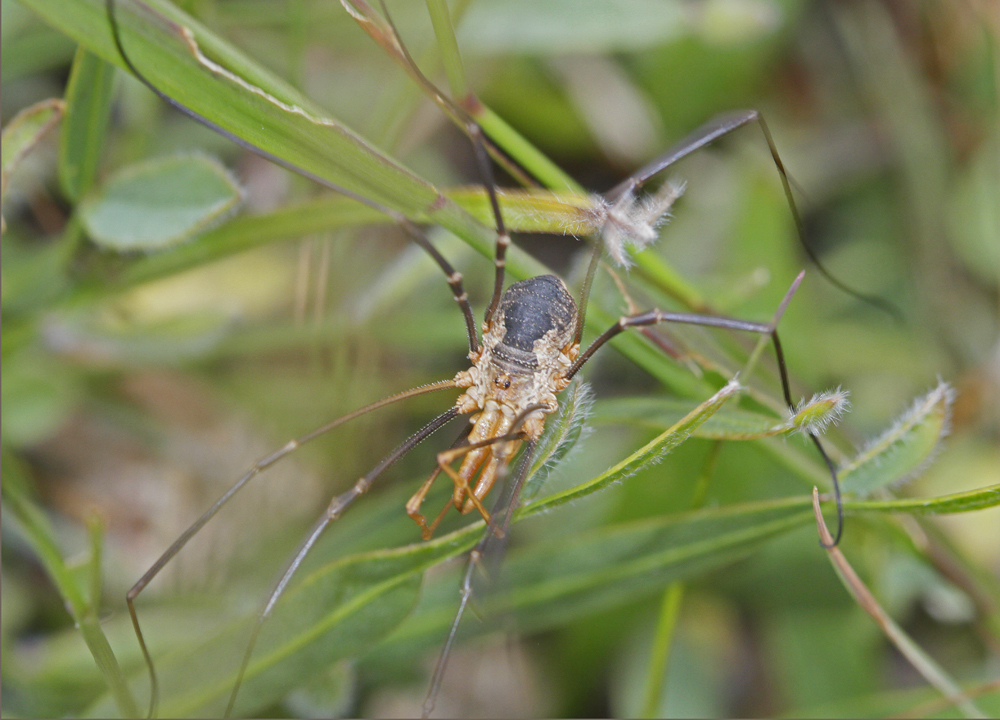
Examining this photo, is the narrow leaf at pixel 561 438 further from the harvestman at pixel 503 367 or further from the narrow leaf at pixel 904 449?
the narrow leaf at pixel 904 449

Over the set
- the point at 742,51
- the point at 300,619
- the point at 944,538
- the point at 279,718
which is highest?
the point at 742,51

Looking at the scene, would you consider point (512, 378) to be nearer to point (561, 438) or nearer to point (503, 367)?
point (503, 367)

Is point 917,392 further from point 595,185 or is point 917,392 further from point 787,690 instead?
point 595,185

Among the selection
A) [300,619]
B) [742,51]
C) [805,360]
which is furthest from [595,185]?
[300,619]

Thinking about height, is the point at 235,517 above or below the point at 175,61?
below

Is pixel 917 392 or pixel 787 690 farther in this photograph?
pixel 917 392

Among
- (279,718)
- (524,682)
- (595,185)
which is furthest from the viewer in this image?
(595,185)
